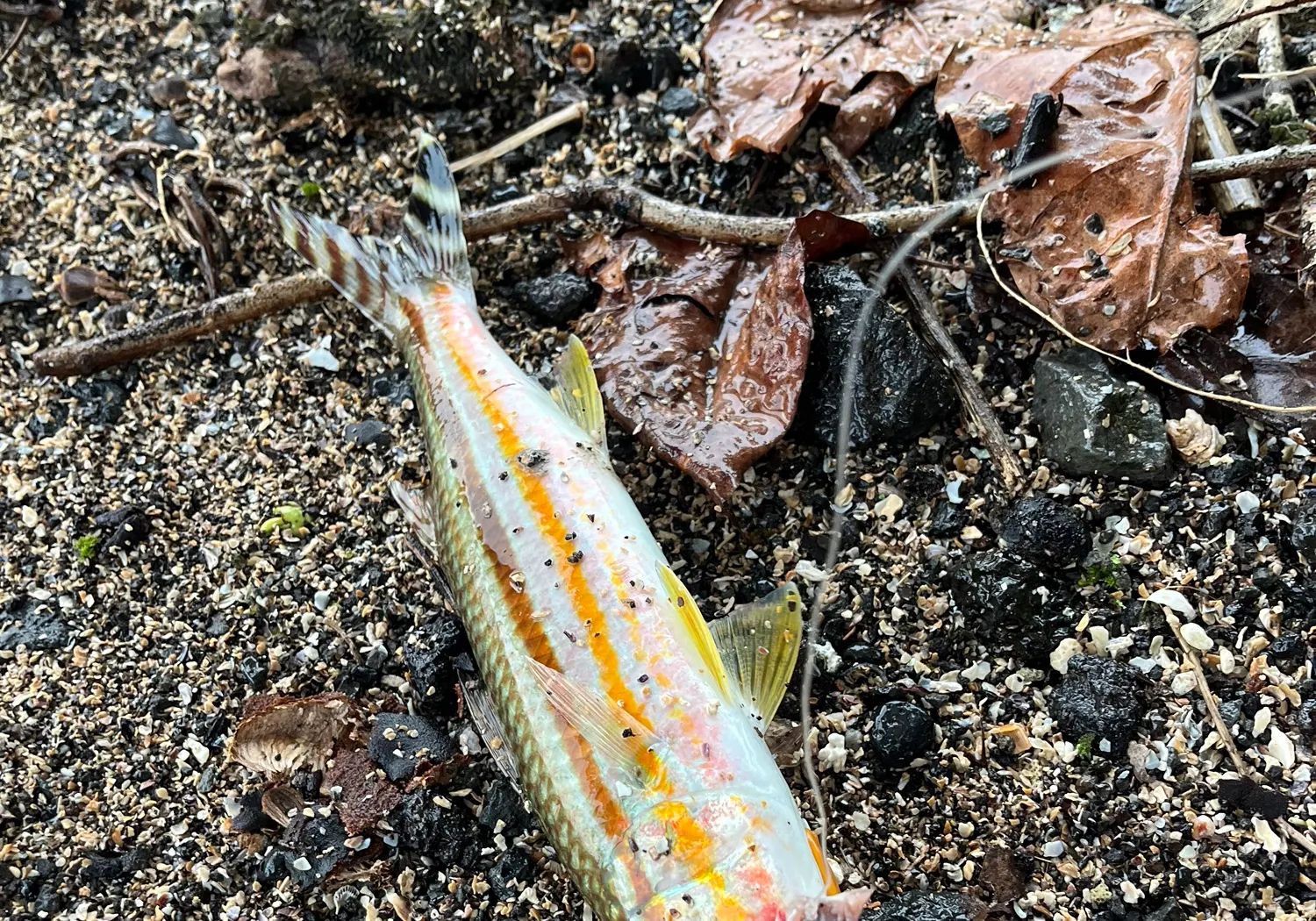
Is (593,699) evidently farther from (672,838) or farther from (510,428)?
(510,428)

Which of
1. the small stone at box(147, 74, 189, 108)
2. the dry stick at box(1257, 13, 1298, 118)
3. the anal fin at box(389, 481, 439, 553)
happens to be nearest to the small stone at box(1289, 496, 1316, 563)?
the dry stick at box(1257, 13, 1298, 118)

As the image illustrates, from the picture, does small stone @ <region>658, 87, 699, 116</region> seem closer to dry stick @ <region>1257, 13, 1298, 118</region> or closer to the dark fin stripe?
the dark fin stripe

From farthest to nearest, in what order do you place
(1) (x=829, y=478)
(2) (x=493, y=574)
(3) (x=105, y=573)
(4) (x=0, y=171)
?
(4) (x=0, y=171) < (3) (x=105, y=573) < (1) (x=829, y=478) < (2) (x=493, y=574)

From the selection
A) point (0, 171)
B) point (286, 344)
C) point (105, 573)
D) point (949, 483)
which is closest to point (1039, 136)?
point (949, 483)

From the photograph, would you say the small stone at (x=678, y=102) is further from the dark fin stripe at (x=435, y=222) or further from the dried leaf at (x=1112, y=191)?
the dried leaf at (x=1112, y=191)

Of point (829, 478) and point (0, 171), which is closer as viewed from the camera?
point (829, 478)

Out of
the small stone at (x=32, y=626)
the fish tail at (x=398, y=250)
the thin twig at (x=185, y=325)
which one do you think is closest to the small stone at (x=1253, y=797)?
the fish tail at (x=398, y=250)
